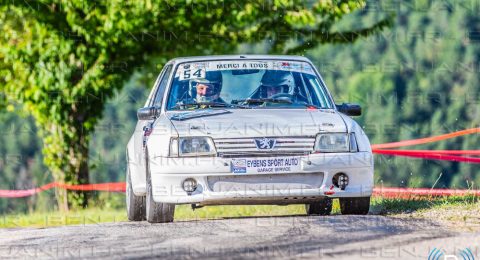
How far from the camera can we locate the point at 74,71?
20.0 meters

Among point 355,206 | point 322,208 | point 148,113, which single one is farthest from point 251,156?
point 322,208

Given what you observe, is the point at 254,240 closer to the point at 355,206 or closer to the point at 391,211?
the point at 355,206

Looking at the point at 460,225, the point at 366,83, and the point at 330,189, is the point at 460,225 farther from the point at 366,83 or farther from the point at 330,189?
the point at 366,83

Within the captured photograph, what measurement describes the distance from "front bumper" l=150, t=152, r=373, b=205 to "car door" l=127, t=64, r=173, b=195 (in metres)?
0.91

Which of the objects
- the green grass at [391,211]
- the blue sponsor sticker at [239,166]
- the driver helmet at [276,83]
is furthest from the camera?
the driver helmet at [276,83]

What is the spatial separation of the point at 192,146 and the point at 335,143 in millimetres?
1309

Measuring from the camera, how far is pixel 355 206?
1087 centimetres

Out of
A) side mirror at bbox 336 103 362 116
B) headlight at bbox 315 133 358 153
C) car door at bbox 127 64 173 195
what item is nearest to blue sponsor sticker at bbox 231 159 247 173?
headlight at bbox 315 133 358 153

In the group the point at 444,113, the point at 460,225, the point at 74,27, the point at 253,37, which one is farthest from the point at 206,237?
the point at 444,113

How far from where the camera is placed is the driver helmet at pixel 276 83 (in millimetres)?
11414

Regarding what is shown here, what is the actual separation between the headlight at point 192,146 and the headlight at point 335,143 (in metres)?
0.98

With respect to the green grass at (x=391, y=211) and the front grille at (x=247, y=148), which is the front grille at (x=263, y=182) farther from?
the green grass at (x=391, y=211)

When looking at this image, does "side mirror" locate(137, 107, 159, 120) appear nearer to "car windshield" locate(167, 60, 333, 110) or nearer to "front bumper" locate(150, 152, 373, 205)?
"car windshield" locate(167, 60, 333, 110)

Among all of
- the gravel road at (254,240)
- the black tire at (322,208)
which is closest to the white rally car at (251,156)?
the gravel road at (254,240)
